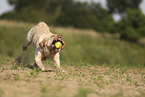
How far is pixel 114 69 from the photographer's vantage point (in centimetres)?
751

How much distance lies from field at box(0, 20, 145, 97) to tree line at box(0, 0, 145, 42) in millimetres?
3673

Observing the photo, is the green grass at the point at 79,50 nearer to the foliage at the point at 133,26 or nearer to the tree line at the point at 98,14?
the tree line at the point at 98,14

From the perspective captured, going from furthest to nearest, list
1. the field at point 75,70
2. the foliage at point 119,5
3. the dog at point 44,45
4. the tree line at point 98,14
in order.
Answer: the foliage at point 119,5 < the tree line at point 98,14 < the dog at point 44,45 < the field at point 75,70

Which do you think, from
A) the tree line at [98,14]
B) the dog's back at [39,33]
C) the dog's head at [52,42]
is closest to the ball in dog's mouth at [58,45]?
the dog's head at [52,42]

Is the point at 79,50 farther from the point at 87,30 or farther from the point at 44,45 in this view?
the point at 44,45

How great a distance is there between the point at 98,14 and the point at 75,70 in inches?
1539

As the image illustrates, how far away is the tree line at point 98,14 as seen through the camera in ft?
95.6

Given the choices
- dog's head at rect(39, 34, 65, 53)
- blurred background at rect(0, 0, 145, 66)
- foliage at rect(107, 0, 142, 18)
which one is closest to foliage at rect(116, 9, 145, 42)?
blurred background at rect(0, 0, 145, 66)

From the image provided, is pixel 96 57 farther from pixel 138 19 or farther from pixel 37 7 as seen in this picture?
pixel 37 7

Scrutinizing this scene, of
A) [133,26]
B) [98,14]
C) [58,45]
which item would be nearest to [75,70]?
[58,45]

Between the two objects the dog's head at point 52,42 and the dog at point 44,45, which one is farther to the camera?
the dog at point 44,45

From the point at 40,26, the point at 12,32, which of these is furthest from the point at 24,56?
the point at 12,32

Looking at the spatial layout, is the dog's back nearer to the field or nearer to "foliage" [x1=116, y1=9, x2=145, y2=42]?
the field

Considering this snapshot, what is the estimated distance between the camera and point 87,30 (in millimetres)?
27781
